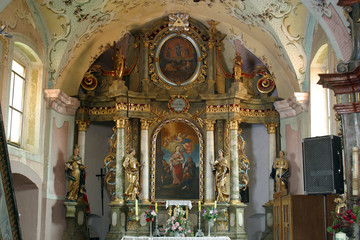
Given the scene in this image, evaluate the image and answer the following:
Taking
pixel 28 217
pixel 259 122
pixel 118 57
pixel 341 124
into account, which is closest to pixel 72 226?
pixel 28 217

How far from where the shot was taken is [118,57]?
1755 cm

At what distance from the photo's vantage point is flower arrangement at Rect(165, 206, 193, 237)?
15.8 metres

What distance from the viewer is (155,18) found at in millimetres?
17969

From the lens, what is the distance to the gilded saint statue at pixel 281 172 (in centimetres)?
1656

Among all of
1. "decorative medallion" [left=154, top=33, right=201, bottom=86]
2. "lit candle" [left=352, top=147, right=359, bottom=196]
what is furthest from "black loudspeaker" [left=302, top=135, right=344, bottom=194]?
"decorative medallion" [left=154, top=33, right=201, bottom=86]

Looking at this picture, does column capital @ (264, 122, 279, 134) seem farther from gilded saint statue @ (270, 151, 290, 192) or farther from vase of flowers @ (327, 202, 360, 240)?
vase of flowers @ (327, 202, 360, 240)

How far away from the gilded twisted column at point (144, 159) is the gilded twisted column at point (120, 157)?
0.58 m

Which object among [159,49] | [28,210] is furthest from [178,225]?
[159,49]

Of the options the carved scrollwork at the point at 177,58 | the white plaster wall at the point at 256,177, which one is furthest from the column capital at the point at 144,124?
the white plaster wall at the point at 256,177

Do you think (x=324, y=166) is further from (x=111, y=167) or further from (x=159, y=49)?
(x=159, y=49)

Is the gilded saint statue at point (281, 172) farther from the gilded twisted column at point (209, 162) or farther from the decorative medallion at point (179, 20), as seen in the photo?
the decorative medallion at point (179, 20)

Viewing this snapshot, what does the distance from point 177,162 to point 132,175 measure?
1540mm

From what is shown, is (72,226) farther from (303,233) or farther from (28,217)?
(303,233)

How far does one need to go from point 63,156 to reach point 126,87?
107 inches
